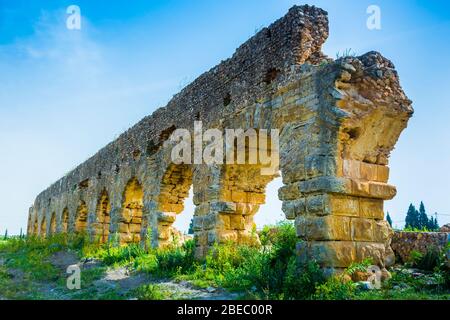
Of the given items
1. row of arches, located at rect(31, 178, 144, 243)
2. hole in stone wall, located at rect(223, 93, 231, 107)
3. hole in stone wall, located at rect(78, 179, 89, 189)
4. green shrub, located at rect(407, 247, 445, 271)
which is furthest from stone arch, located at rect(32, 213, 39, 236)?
green shrub, located at rect(407, 247, 445, 271)

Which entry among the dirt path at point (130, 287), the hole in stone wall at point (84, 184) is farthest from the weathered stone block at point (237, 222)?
the hole in stone wall at point (84, 184)

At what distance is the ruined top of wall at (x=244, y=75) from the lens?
25.6 ft

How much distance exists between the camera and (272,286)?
5961 millimetres

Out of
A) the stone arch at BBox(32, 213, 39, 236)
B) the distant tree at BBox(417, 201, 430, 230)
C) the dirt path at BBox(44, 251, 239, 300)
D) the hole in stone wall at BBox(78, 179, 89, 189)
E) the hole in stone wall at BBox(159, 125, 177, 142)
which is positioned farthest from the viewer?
the distant tree at BBox(417, 201, 430, 230)

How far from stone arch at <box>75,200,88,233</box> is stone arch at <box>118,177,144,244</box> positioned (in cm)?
572

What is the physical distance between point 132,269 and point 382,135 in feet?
19.6

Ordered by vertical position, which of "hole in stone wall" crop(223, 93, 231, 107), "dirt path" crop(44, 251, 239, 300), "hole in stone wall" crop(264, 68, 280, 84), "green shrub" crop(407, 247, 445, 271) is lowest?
"dirt path" crop(44, 251, 239, 300)

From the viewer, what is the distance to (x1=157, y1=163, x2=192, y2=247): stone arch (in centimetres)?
1173

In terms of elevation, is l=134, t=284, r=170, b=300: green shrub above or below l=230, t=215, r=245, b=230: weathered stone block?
below

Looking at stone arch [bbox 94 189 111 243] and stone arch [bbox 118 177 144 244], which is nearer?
stone arch [bbox 118 177 144 244]

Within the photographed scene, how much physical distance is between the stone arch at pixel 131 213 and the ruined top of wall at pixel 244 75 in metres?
1.15

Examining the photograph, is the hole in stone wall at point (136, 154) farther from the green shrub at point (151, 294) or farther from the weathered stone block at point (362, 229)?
the weathered stone block at point (362, 229)

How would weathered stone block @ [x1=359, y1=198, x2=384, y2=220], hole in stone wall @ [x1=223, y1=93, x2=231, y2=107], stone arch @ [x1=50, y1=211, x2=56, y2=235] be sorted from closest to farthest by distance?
weathered stone block @ [x1=359, y1=198, x2=384, y2=220], hole in stone wall @ [x1=223, y1=93, x2=231, y2=107], stone arch @ [x1=50, y1=211, x2=56, y2=235]

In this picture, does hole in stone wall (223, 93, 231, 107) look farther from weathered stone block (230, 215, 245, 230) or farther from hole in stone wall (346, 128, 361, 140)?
hole in stone wall (346, 128, 361, 140)
